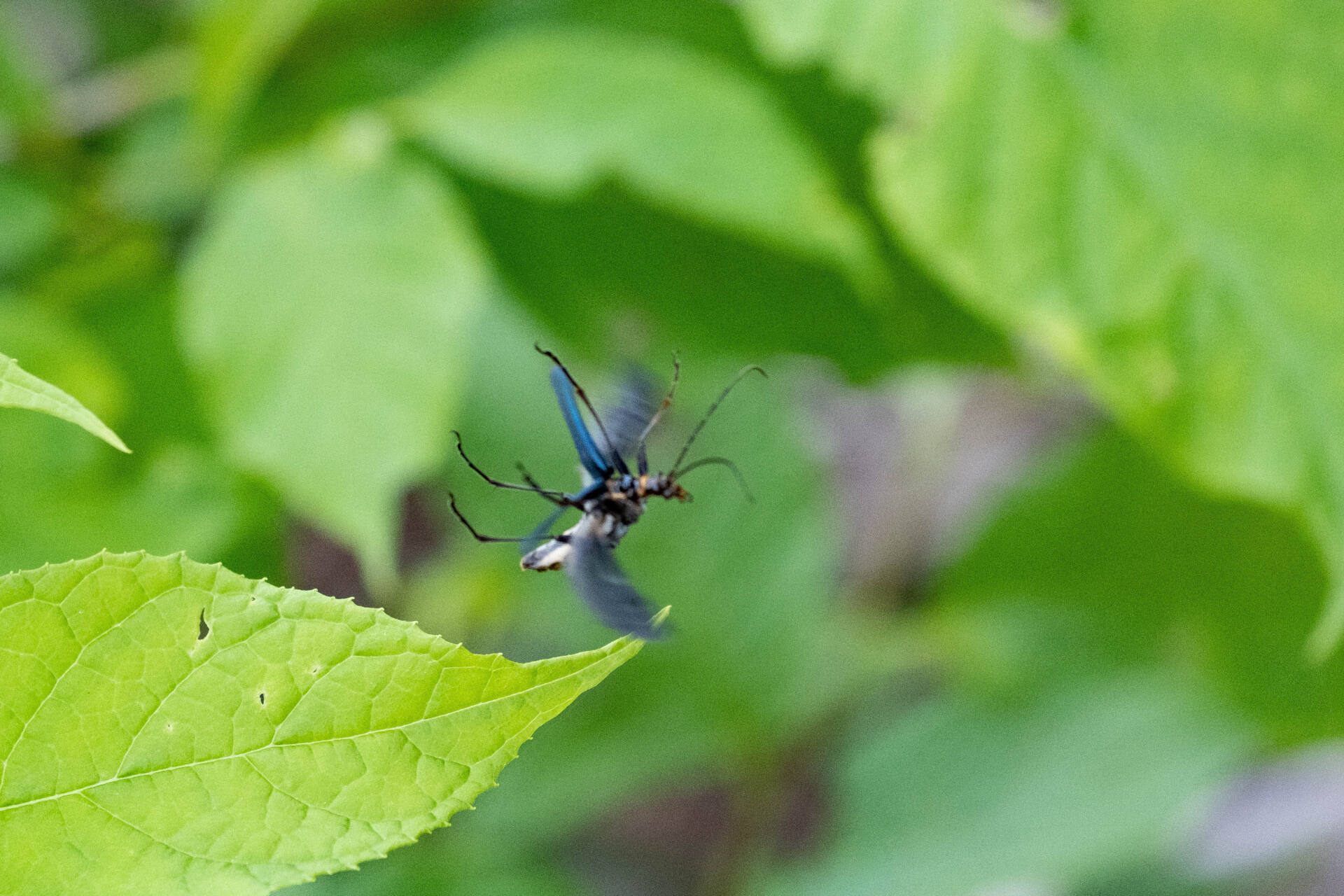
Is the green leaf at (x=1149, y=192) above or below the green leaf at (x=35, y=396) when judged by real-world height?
above

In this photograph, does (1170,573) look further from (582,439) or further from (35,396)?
(35,396)

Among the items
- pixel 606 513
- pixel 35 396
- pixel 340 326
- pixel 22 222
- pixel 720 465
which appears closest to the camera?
pixel 35 396

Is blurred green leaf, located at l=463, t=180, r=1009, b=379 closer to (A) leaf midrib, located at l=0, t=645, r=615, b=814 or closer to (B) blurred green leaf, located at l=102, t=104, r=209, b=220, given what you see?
(B) blurred green leaf, located at l=102, t=104, r=209, b=220

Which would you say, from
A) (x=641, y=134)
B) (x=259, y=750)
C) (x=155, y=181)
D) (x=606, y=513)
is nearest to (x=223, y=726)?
(x=259, y=750)

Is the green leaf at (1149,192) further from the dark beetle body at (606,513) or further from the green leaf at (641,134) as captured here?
the dark beetle body at (606,513)

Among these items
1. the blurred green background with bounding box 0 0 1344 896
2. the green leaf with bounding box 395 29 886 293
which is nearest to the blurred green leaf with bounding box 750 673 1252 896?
the blurred green background with bounding box 0 0 1344 896

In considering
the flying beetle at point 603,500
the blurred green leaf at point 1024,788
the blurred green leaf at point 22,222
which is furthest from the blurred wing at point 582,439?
the blurred green leaf at point 1024,788
